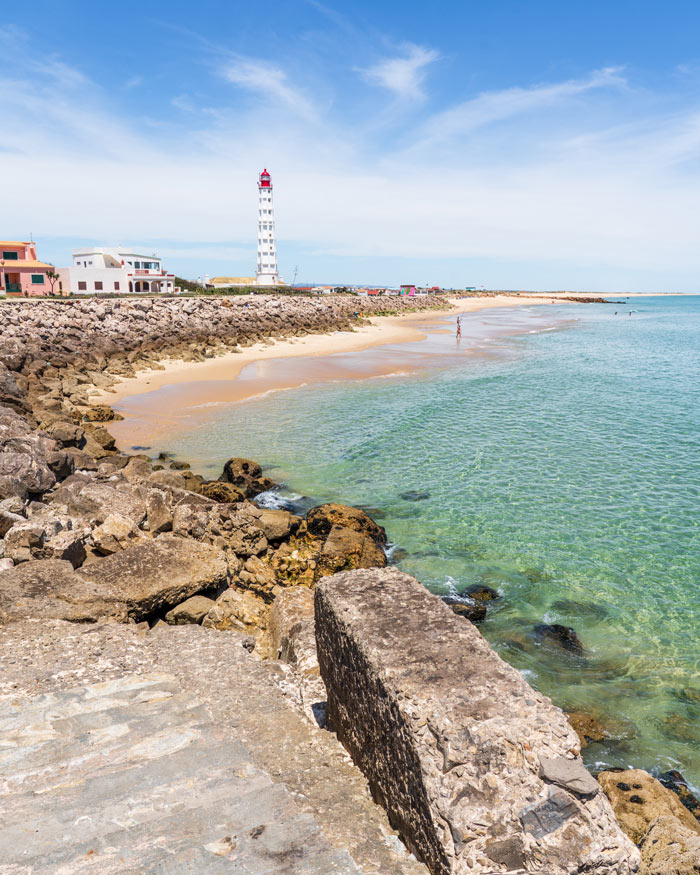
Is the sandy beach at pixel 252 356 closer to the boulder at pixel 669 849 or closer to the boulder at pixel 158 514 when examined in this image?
the boulder at pixel 158 514

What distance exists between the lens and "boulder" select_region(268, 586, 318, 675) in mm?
6645

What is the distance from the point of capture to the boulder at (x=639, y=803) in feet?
17.5

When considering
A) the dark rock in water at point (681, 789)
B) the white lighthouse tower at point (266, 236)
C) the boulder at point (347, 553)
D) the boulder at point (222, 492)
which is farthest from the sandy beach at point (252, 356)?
the white lighthouse tower at point (266, 236)

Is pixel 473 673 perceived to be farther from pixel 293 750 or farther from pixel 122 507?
pixel 122 507

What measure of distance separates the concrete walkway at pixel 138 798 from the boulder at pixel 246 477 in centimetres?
1023

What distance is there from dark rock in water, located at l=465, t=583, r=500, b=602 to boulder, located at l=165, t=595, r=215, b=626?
480 centimetres

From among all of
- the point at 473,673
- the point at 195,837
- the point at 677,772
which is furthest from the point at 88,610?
the point at 677,772

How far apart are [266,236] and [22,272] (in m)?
52.5

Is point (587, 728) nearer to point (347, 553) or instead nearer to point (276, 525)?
point (347, 553)

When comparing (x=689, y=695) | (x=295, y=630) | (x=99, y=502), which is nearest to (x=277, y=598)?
(x=295, y=630)

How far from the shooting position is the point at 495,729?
11.3ft

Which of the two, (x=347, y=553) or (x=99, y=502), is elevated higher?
(x=99, y=502)

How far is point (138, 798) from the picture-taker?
12.7ft

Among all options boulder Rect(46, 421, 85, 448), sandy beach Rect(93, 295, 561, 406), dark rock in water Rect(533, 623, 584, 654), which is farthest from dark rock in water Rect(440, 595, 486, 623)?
sandy beach Rect(93, 295, 561, 406)
